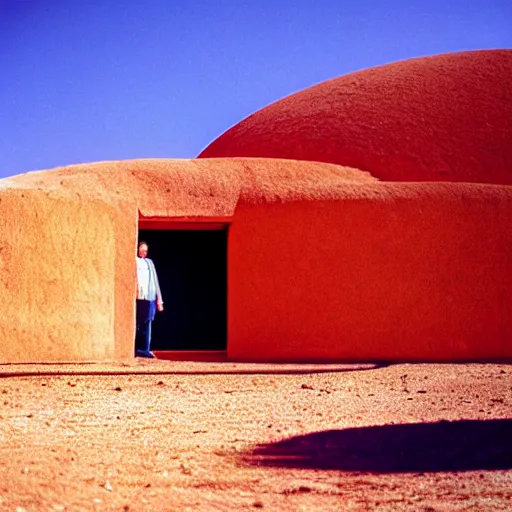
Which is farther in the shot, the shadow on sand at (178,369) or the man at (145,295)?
the man at (145,295)

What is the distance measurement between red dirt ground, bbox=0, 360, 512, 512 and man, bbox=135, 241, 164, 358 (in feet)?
7.96

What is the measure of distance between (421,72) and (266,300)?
7377mm

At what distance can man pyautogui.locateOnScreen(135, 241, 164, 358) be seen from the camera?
1131 cm

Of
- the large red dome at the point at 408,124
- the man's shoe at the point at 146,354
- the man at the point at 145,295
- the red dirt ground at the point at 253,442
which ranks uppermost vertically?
the large red dome at the point at 408,124

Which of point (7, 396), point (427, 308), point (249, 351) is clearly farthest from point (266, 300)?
point (7, 396)

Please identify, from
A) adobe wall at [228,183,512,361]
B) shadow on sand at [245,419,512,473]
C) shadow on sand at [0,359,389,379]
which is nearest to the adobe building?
adobe wall at [228,183,512,361]

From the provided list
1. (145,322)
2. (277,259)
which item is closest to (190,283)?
(145,322)

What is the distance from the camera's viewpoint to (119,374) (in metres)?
9.19

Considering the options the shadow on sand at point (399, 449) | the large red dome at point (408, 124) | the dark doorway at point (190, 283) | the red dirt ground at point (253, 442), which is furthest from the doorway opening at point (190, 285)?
the shadow on sand at point (399, 449)

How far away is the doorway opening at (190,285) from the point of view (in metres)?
14.2

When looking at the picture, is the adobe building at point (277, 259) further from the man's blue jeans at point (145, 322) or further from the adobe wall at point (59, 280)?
the man's blue jeans at point (145, 322)

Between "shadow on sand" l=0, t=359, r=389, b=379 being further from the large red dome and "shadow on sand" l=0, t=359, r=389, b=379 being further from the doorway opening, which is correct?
the large red dome

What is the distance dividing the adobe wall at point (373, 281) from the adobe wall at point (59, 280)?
164 cm

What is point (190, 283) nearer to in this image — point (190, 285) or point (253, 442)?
point (190, 285)
